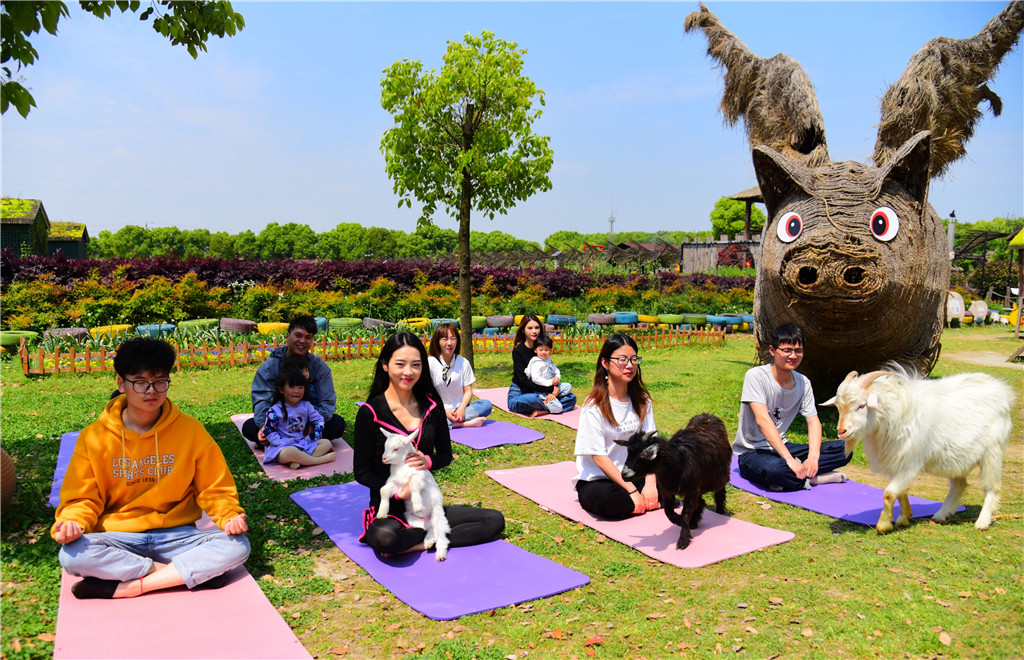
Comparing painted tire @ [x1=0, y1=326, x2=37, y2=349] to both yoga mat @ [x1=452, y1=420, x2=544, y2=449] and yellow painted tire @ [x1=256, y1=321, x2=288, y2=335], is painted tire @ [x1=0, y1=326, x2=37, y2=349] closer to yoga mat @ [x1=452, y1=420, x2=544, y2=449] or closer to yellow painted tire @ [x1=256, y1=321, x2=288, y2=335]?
yellow painted tire @ [x1=256, y1=321, x2=288, y2=335]

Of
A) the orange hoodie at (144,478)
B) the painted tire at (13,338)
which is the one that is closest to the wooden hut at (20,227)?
the painted tire at (13,338)

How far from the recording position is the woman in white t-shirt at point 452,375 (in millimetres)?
7895

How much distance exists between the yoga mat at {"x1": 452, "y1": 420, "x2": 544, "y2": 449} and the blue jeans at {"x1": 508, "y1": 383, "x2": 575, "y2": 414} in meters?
0.64

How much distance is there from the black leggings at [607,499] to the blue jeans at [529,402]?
3.56 meters

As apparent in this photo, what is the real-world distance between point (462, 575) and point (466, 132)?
8.38m

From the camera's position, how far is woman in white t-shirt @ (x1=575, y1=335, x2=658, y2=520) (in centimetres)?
505

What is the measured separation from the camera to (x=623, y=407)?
5.20 m

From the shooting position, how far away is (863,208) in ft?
23.0

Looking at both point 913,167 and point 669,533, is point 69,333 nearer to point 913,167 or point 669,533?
point 669,533

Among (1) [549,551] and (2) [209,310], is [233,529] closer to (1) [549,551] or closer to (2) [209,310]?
(1) [549,551]

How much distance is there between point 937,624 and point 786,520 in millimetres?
1775

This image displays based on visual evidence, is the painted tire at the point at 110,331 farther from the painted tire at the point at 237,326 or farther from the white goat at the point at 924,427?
the white goat at the point at 924,427

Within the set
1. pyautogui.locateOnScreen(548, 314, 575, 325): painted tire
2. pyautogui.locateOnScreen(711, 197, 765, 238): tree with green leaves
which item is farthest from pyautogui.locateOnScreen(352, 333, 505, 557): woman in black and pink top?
pyautogui.locateOnScreen(711, 197, 765, 238): tree with green leaves

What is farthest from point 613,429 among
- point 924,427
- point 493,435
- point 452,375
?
point 452,375
